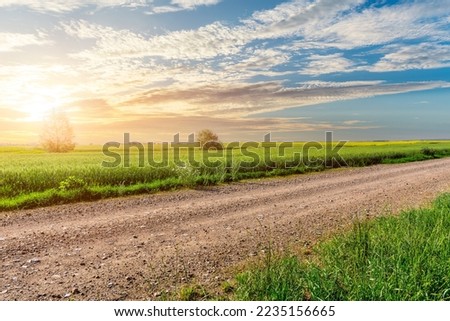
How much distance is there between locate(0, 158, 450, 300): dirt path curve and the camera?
5930 mm

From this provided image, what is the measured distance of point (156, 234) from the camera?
856cm

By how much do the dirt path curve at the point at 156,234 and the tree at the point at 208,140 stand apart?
33764 millimetres

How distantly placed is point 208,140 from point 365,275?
45.7 metres

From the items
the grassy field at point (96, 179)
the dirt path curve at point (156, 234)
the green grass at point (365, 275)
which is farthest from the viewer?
Result: the grassy field at point (96, 179)

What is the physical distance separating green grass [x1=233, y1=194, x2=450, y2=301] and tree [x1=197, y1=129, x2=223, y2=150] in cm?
4222

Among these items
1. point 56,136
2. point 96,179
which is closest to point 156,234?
point 96,179

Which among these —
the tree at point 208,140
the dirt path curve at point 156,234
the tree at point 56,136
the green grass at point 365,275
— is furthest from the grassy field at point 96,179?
the tree at point 56,136

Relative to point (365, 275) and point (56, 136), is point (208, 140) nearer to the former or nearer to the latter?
point (56, 136)

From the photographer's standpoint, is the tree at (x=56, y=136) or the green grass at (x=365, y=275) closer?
the green grass at (x=365, y=275)

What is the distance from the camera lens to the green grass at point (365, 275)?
4.78 meters

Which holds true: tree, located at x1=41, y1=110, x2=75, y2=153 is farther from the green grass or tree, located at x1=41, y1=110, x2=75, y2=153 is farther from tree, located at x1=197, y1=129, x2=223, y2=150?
the green grass

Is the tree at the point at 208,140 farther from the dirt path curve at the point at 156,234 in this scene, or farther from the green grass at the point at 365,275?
the green grass at the point at 365,275

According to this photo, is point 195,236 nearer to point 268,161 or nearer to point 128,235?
point 128,235

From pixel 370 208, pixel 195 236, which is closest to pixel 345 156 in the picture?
pixel 370 208
